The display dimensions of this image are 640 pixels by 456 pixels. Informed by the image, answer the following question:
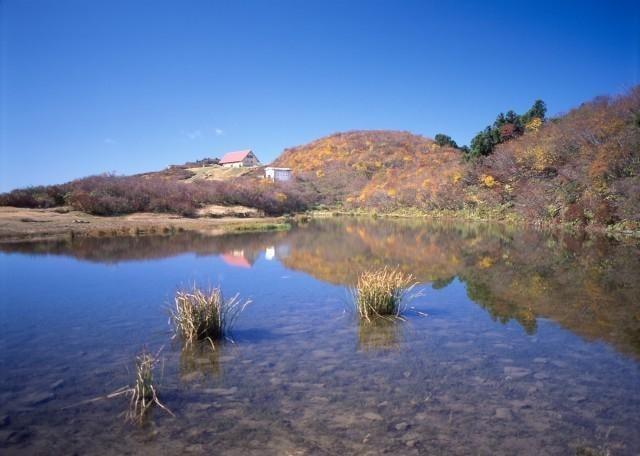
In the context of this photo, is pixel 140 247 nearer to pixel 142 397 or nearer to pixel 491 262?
pixel 491 262

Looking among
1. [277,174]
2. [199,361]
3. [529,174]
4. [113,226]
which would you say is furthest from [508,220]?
[277,174]

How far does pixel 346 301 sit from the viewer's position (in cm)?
1144

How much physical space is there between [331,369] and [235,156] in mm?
112980

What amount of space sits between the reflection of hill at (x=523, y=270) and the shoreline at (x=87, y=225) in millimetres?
9668

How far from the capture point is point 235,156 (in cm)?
11550

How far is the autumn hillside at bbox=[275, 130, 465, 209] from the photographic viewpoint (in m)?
64.2

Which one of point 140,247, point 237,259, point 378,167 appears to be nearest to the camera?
point 237,259

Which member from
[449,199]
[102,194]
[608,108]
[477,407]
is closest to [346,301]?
[477,407]

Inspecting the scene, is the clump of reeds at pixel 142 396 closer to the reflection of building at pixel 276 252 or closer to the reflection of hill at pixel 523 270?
the reflection of hill at pixel 523 270

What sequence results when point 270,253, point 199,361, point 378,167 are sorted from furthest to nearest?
point 378,167 < point 270,253 < point 199,361

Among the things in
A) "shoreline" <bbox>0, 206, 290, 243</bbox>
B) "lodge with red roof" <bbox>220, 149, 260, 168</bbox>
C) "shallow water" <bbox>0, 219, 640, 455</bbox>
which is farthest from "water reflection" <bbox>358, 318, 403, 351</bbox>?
"lodge with red roof" <bbox>220, 149, 260, 168</bbox>

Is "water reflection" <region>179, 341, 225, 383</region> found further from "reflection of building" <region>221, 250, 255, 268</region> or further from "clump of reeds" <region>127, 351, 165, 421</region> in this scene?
"reflection of building" <region>221, 250, 255, 268</region>

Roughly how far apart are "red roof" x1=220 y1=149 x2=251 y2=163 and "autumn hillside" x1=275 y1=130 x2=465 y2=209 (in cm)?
893

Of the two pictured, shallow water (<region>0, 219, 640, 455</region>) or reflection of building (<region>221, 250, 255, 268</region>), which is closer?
shallow water (<region>0, 219, 640, 455</region>)
